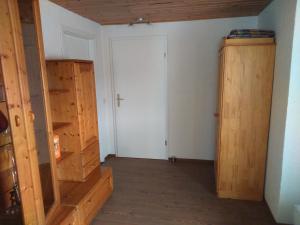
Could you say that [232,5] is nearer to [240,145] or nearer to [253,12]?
[253,12]

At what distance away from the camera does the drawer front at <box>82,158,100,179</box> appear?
2.41 metres

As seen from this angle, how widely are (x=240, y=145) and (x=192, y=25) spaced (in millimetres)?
1908

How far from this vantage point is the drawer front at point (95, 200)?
2139 millimetres

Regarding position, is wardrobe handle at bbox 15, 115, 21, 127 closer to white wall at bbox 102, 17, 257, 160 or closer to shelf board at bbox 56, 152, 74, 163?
shelf board at bbox 56, 152, 74, 163

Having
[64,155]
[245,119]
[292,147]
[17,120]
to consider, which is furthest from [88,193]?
[292,147]

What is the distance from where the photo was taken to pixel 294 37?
186 cm

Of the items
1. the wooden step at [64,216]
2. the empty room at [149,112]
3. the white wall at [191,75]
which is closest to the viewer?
the empty room at [149,112]

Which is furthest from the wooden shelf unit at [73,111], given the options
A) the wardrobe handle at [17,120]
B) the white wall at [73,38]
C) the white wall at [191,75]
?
the white wall at [191,75]

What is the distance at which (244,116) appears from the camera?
2.45 metres

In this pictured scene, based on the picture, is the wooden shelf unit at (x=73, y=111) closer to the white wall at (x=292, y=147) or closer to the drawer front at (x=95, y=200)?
the drawer front at (x=95, y=200)

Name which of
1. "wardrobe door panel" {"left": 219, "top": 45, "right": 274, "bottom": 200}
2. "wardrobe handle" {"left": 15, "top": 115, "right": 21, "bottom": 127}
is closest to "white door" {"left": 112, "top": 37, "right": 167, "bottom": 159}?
"wardrobe door panel" {"left": 219, "top": 45, "right": 274, "bottom": 200}

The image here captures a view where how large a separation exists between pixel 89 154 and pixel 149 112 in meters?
1.50

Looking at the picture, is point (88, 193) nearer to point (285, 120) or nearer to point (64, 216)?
point (64, 216)

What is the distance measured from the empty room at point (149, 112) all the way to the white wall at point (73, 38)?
2 centimetres
